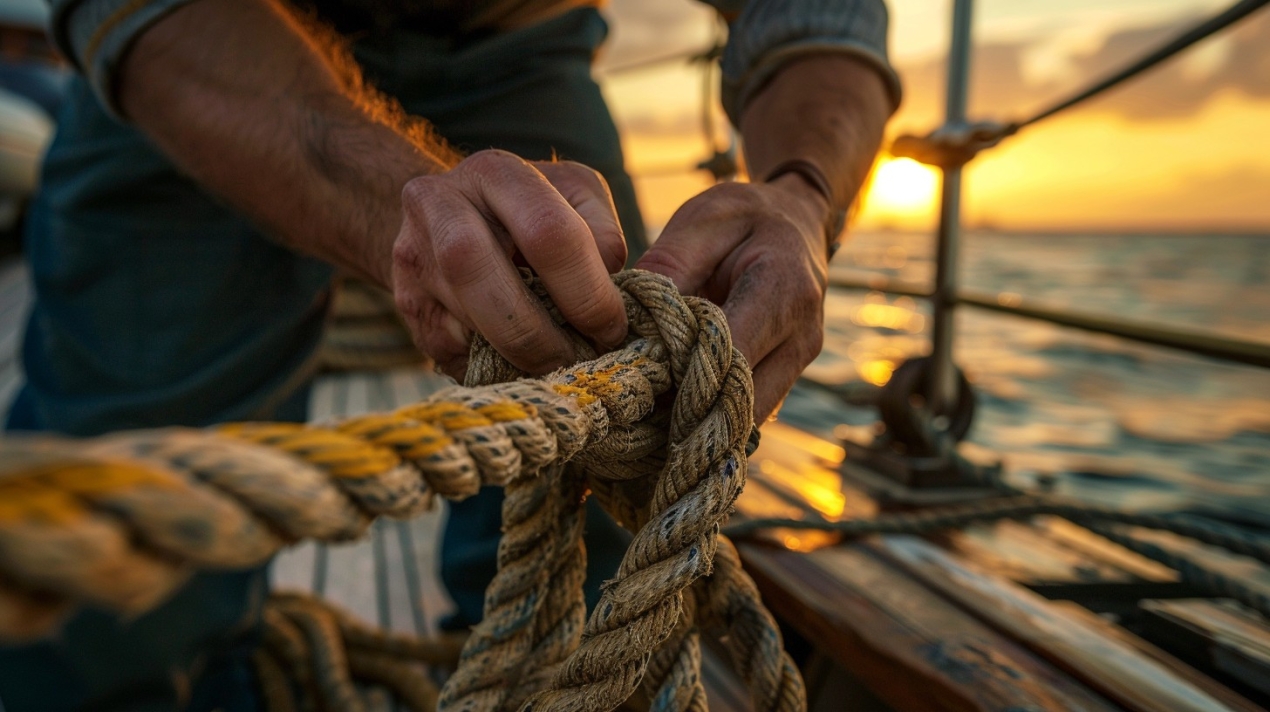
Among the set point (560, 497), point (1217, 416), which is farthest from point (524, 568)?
point (1217, 416)

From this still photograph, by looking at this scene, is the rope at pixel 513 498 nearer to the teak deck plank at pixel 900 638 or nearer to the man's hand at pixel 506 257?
the man's hand at pixel 506 257

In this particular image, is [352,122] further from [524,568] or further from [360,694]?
[360,694]

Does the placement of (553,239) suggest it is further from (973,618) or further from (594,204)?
(973,618)

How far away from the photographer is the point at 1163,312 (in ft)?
35.0

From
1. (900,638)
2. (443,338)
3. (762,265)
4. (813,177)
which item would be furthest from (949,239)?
(443,338)

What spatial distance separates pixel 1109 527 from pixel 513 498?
993 millimetres

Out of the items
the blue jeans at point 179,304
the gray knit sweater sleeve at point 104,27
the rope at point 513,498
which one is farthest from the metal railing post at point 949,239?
the gray knit sweater sleeve at point 104,27

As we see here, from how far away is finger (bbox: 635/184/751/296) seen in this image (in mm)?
687

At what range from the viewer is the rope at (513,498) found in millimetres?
255

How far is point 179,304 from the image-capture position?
112 cm

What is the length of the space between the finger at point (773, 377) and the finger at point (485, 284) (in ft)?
0.67

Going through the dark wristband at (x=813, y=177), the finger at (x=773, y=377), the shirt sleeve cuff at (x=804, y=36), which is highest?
the shirt sleeve cuff at (x=804, y=36)

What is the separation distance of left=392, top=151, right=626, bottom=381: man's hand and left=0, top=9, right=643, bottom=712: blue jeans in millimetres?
579

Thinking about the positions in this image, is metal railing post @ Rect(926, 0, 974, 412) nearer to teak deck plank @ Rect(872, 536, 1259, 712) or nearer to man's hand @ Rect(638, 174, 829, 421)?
teak deck plank @ Rect(872, 536, 1259, 712)
